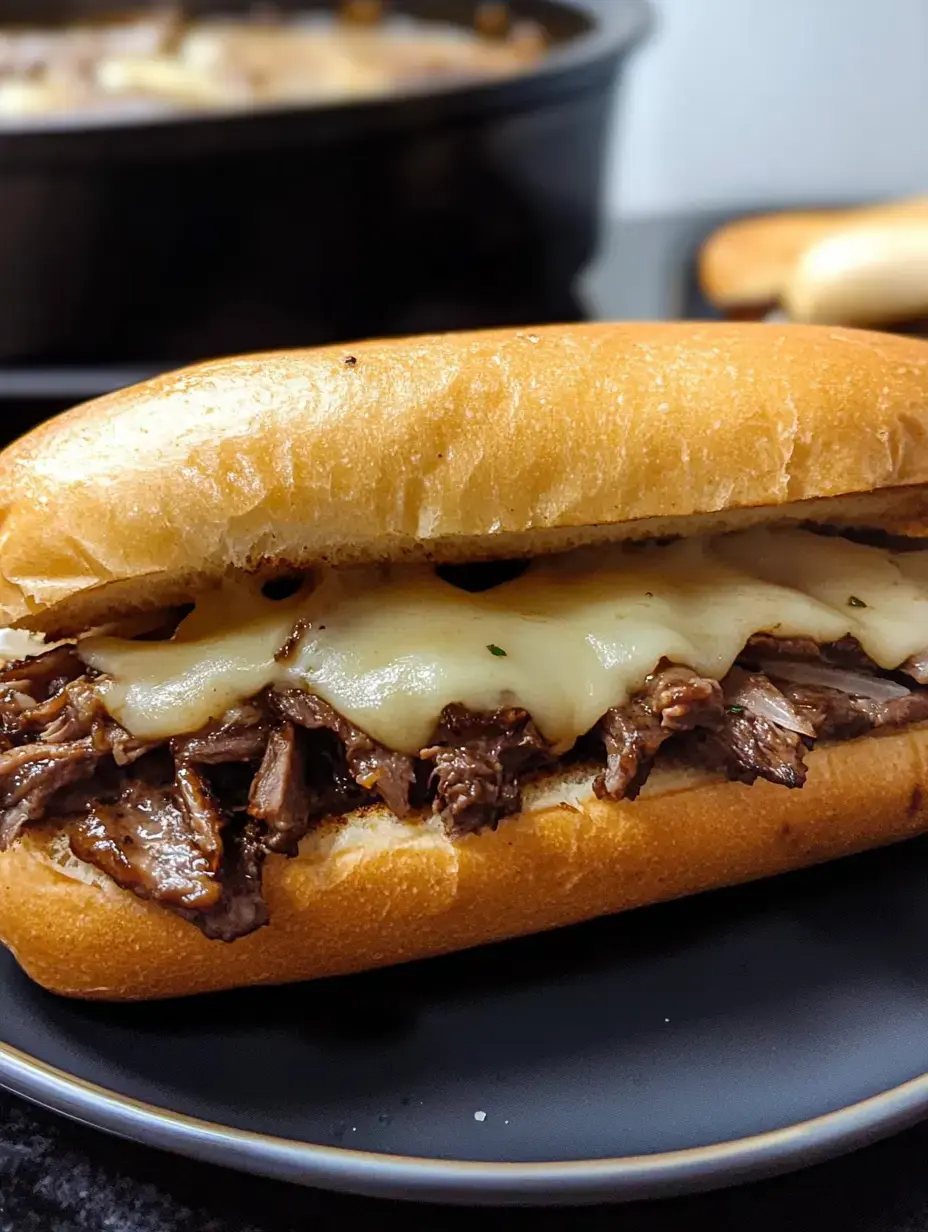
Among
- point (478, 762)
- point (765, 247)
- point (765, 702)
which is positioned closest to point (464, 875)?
point (478, 762)

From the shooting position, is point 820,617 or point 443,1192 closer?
point 443,1192

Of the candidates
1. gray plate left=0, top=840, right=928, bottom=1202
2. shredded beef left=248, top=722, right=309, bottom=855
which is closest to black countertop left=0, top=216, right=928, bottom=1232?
gray plate left=0, top=840, right=928, bottom=1202

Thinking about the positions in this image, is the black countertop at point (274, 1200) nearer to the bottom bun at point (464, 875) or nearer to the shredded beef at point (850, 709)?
the bottom bun at point (464, 875)

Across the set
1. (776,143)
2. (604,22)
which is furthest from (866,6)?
(604,22)

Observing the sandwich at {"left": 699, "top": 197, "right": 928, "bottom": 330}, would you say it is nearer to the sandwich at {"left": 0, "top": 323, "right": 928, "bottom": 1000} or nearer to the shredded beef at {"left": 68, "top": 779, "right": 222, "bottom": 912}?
the sandwich at {"left": 0, "top": 323, "right": 928, "bottom": 1000}

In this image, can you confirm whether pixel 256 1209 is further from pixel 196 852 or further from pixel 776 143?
pixel 776 143

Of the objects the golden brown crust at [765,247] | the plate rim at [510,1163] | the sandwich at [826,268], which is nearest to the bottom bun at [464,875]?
the plate rim at [510,1163]

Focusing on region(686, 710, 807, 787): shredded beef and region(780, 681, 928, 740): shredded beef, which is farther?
region(780, 681, 928, 740): shredded beef
